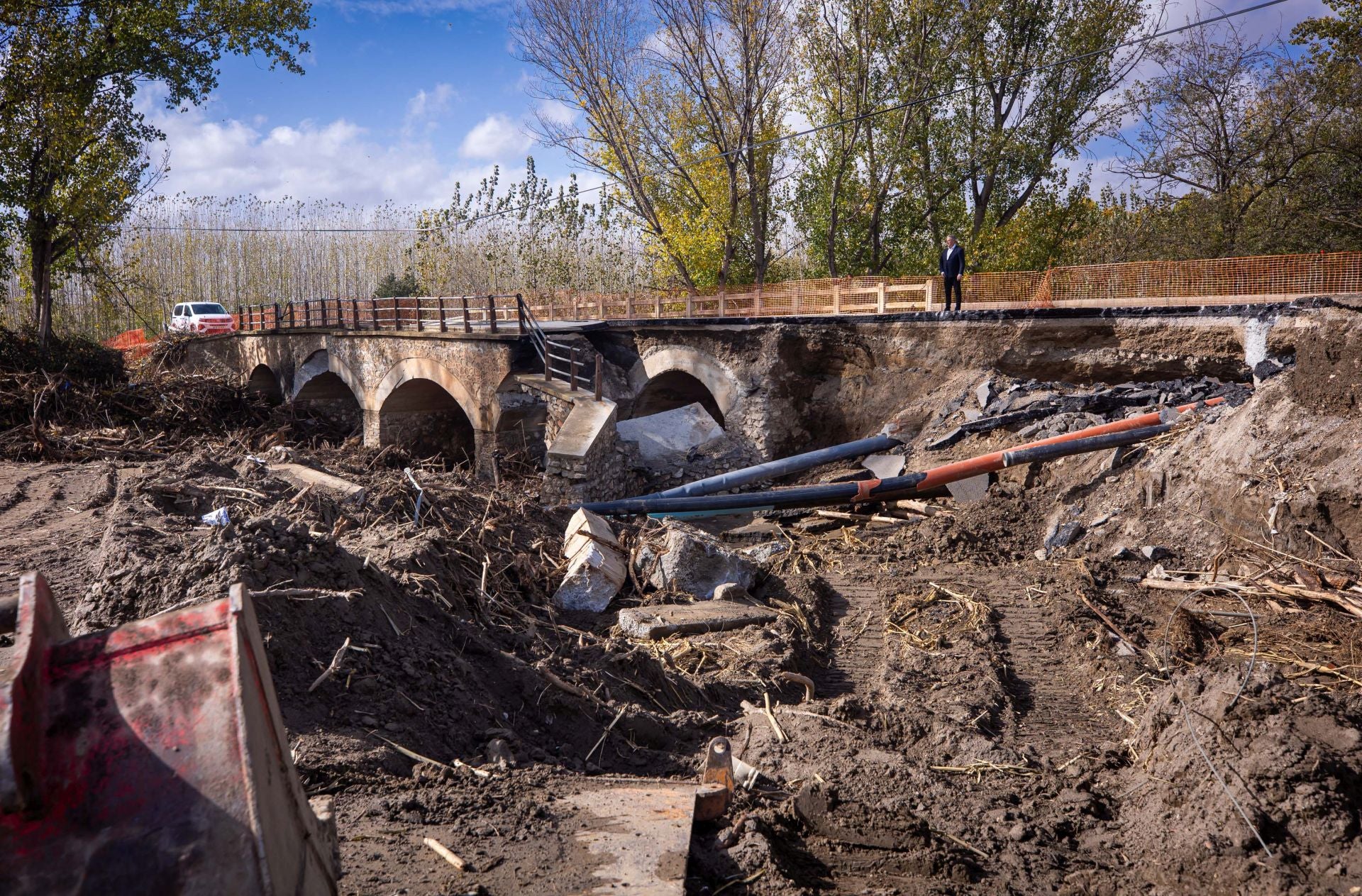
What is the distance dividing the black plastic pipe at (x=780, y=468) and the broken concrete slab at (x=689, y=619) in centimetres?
326

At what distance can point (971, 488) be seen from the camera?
9.73 m

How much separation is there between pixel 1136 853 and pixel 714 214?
22.3 meters

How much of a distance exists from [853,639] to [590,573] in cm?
222

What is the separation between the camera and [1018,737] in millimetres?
5211

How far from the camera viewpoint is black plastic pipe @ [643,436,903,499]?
11.2 metres

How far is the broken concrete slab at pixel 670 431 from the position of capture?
14.1 meters

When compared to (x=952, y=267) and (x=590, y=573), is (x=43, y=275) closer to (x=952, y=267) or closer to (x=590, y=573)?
(x=590, y=573)

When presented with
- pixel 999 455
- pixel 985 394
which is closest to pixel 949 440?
pixel 985 394

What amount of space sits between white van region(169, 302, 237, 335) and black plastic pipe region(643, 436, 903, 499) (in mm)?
19094

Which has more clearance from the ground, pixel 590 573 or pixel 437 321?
pixel 437 321

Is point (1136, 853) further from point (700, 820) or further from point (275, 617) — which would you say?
point (275, 617)

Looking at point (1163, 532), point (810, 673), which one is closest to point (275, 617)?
point (810, 673)

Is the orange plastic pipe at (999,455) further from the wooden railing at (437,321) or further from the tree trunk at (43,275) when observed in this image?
the tree trunk at (43,275)

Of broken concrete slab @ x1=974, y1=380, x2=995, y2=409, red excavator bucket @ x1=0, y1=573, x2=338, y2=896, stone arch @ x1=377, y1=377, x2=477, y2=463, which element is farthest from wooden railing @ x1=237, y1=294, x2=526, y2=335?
red excavator bucket @ x1=0, y1=573, x2=338, y2=896
